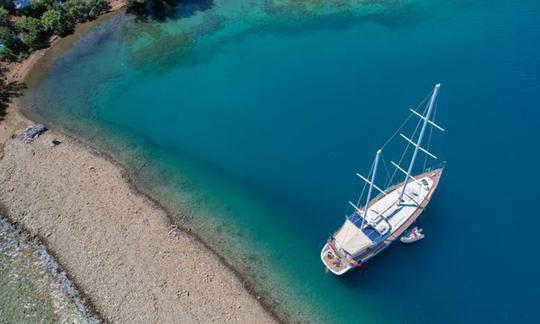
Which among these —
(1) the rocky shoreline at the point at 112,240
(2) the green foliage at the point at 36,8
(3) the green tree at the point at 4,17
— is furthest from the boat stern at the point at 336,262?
(3) the green tree at the point at 4,17

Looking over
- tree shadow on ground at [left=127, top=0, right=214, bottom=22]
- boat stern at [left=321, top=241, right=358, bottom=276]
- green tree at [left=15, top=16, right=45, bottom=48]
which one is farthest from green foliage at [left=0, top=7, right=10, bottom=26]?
boat stern at [left=321, top=241, right=358, bottom=276]

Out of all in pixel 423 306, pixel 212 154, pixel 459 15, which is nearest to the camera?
pixel 423 306

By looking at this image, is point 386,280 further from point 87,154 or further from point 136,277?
point 87,154

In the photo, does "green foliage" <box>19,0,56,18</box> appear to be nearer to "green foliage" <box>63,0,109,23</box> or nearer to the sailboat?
"green foliage" <box>63,0,109,23</box>

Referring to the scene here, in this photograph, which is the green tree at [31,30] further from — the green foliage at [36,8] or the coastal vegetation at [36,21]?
the green foliage at [36,8]

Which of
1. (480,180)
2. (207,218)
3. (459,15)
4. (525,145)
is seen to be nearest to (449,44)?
Result: (459,15)

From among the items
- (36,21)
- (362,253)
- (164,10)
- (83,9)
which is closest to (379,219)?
(362,253)

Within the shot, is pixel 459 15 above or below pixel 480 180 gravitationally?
above

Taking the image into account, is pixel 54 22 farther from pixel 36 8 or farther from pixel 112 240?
pixel 112 240
